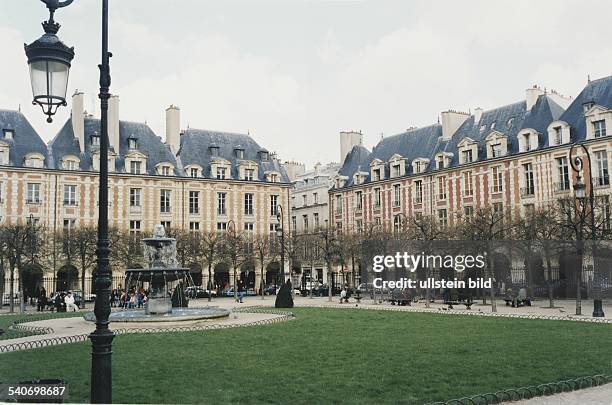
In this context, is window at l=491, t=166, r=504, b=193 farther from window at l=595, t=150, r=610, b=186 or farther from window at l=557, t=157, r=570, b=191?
window at l=595, t=150, r=610, b=186

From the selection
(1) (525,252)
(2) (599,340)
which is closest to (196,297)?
(1) (525,252)

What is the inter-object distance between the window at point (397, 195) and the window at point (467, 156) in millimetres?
5337

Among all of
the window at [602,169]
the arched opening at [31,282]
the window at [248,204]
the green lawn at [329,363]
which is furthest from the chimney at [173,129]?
the green lawn at [329,363]

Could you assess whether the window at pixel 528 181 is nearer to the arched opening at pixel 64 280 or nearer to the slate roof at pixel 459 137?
the slate roof at pixel 459 137

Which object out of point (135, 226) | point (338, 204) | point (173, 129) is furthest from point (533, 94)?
point (135, 226)

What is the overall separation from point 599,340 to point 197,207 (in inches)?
1308

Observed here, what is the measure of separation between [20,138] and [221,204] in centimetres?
1339

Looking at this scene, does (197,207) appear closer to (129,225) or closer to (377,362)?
(129,225)

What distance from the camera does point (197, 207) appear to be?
4281cm

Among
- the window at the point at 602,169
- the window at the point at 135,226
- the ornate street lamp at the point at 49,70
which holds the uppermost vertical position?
the window at the point at 602,169

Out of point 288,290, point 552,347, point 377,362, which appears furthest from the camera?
point 288,290

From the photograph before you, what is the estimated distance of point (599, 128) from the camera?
103 feet

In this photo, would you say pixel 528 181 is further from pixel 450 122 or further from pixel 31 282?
pixel 31 282

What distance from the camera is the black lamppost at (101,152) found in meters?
5.37
